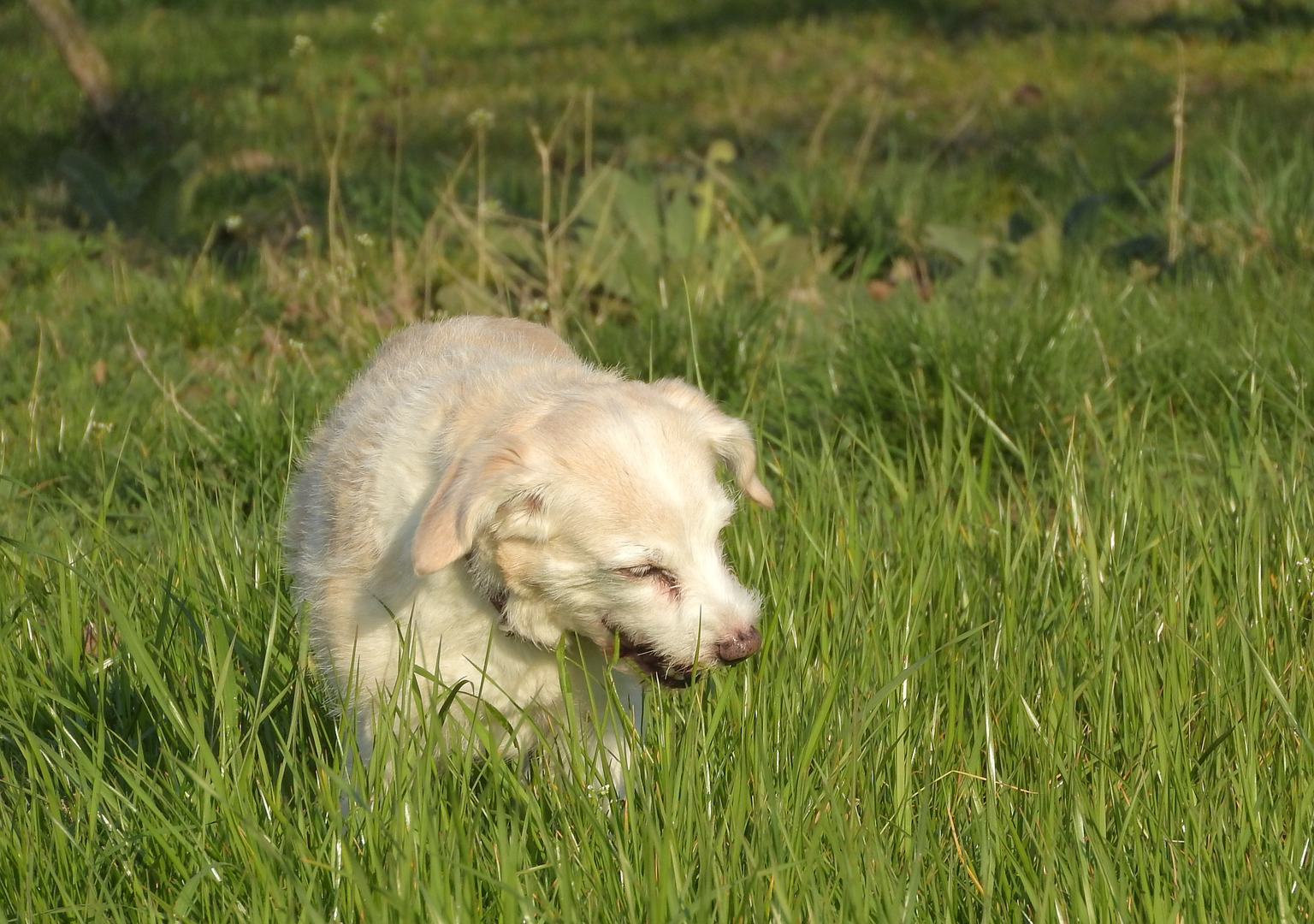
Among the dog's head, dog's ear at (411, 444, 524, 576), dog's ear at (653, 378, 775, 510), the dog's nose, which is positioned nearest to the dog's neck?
the dog's head

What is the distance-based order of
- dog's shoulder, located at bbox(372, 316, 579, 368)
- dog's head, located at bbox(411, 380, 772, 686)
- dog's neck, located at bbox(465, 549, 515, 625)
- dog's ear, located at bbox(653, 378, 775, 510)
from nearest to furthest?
dog's head, located at bbox(411, 380, 772, 686), dog's neck, located at bbox(465, 549, 515, 625), dog's ear, located at bbox(653, 378, 775, 510), dog's shoulder, located at bbox(372, 316, 579, 368)

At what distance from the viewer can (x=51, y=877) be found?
234 cm

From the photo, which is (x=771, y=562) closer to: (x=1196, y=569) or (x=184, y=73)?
(x=1196, y=569)

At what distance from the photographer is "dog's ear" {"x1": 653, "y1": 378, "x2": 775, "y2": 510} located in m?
2.84

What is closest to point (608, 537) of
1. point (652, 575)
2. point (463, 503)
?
point (652, 575)

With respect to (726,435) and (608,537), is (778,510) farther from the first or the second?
(608,537)

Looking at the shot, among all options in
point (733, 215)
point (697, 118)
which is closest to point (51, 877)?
point (733, 215)

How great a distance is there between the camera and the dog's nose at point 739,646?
2527 mm

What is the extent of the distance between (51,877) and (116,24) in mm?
11836

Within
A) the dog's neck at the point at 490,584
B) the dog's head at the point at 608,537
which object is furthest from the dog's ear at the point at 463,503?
the dog's neck at the point at 490,584

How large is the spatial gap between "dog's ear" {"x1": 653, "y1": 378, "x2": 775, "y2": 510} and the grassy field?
0.32 m

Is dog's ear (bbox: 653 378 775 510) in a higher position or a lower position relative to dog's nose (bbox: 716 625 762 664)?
higher

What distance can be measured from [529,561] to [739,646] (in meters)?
0.41

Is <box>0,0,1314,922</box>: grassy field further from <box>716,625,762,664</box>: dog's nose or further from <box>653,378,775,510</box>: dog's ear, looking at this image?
<box>653,378,775,510</box>: dog's ear
